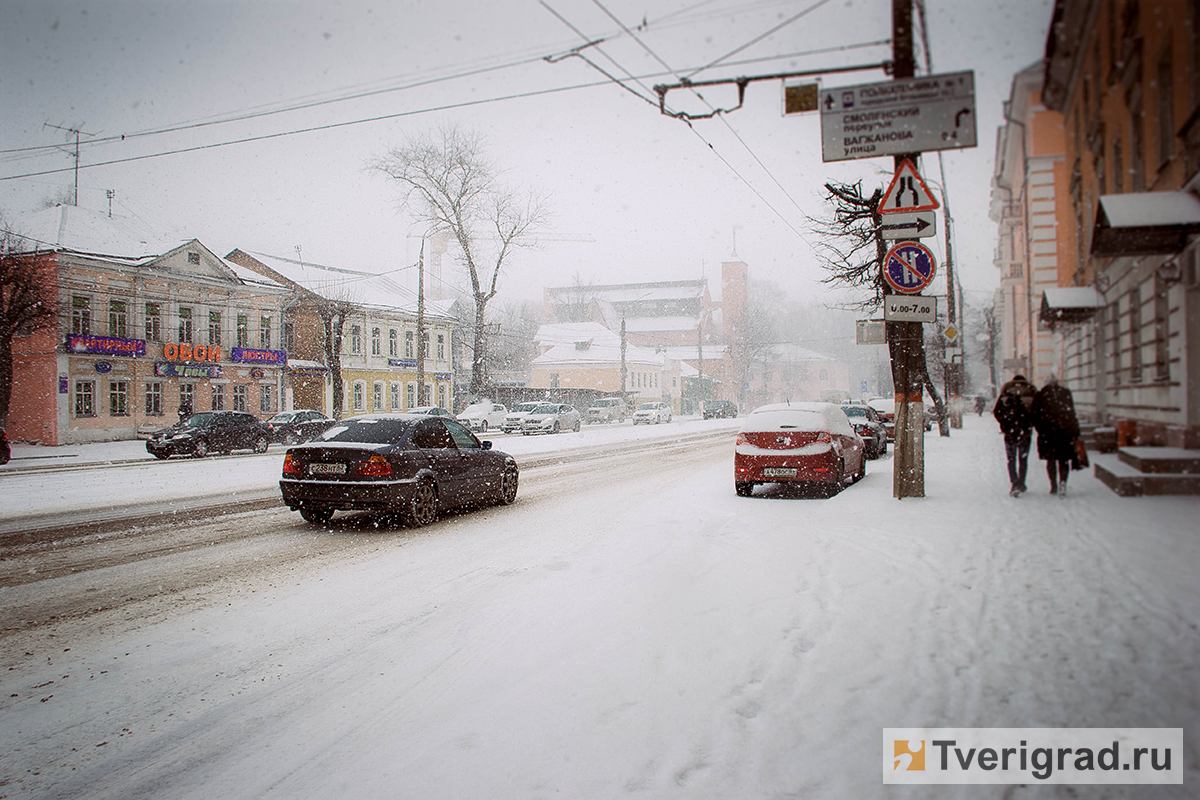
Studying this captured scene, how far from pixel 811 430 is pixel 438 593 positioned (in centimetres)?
718

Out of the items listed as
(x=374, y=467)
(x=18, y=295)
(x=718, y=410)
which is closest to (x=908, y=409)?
(x=374, y=467)

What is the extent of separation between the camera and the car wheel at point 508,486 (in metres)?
11.3

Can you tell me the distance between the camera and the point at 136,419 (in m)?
30.3

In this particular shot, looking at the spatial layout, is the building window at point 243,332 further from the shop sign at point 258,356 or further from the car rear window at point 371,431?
the car rear window at point 371,431

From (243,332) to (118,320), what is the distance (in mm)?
5187

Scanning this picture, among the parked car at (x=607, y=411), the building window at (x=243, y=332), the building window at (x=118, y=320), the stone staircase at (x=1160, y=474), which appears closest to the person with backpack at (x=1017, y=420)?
the stone staircase at (x=1160, y=474)

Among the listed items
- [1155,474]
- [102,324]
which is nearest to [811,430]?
[1155,474]

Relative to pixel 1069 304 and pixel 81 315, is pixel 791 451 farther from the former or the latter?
pixel 81 315

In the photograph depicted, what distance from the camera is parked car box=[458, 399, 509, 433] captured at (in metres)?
41.3

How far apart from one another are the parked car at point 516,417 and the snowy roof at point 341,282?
9885 mm

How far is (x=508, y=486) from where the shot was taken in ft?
37.4

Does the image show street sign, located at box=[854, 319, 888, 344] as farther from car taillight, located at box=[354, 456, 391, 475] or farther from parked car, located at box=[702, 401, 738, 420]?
→ parked car, located at box=[702, 401, 738, 420]

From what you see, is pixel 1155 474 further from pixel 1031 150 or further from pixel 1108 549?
pixel 1031 150

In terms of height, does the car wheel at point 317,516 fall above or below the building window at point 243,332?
below
